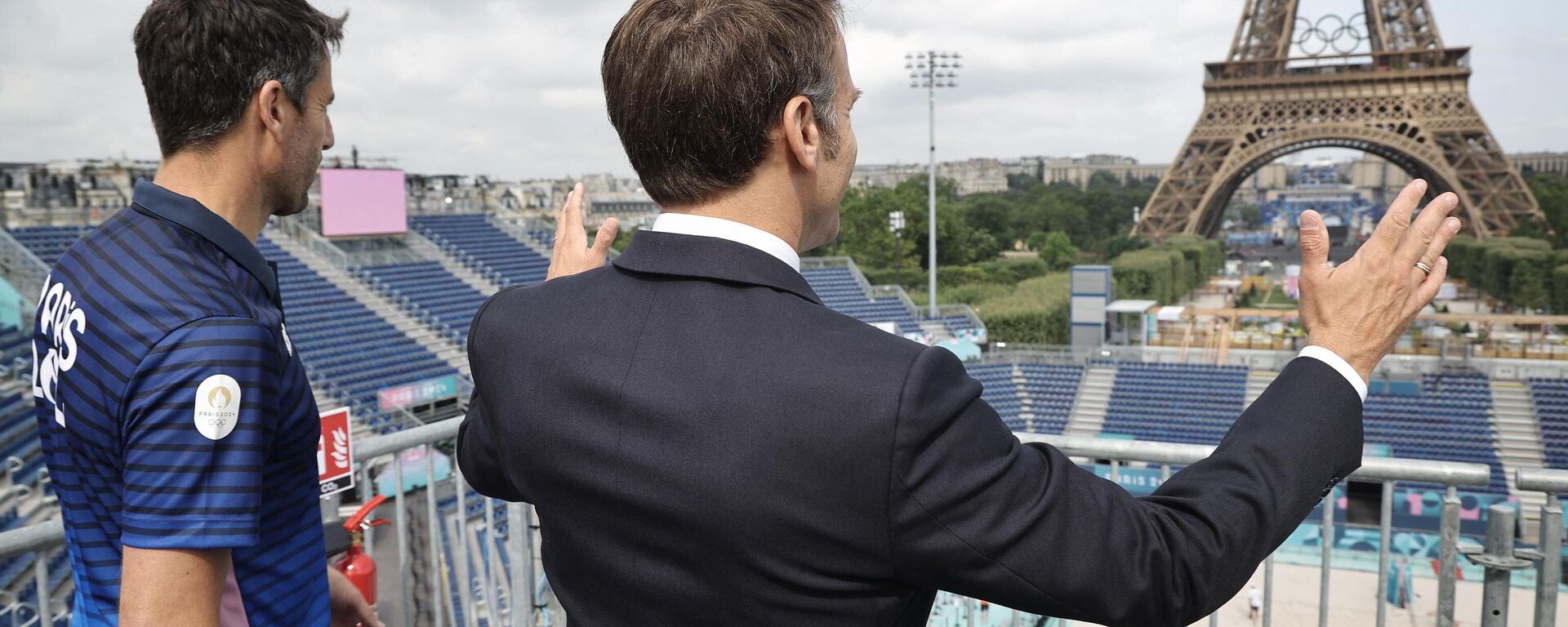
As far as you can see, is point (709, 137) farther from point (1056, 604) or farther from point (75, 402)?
point (75, 402)

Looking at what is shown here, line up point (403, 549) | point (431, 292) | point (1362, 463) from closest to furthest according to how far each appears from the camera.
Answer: point (1362, 463) → point (403, 549) → point (431, 292)

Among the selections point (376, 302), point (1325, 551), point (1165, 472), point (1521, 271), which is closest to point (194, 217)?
point (1165, 472)

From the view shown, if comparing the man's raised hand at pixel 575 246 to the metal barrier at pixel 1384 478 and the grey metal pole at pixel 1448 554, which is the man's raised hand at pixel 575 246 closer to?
the metal barrier at pixel 1384 478

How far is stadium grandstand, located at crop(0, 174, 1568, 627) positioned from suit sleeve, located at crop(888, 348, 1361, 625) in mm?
5487

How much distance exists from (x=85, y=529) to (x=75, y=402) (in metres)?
0.17

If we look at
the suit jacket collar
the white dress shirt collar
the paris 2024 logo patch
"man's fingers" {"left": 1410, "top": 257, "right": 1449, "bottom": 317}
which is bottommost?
the paris 2024 logo patch

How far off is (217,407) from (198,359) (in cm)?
5

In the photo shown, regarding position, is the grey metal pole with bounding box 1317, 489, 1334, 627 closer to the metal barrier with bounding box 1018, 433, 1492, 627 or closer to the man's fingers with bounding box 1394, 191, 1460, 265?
the metal barrier with bounding box 1018, 433, 1492, 627

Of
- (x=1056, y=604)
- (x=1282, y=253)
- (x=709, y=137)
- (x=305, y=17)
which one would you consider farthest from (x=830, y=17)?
(x=1282, y=253)

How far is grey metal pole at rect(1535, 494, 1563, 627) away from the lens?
154 cm

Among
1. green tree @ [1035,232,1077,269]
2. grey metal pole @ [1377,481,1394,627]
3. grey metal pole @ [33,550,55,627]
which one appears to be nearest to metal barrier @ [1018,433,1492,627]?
grey metal pole @ [1377,481,1394,627]

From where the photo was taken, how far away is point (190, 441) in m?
1.00

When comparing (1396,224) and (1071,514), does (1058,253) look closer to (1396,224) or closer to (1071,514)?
(1396,224)

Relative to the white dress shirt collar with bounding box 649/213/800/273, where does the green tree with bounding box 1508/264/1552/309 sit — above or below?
below
